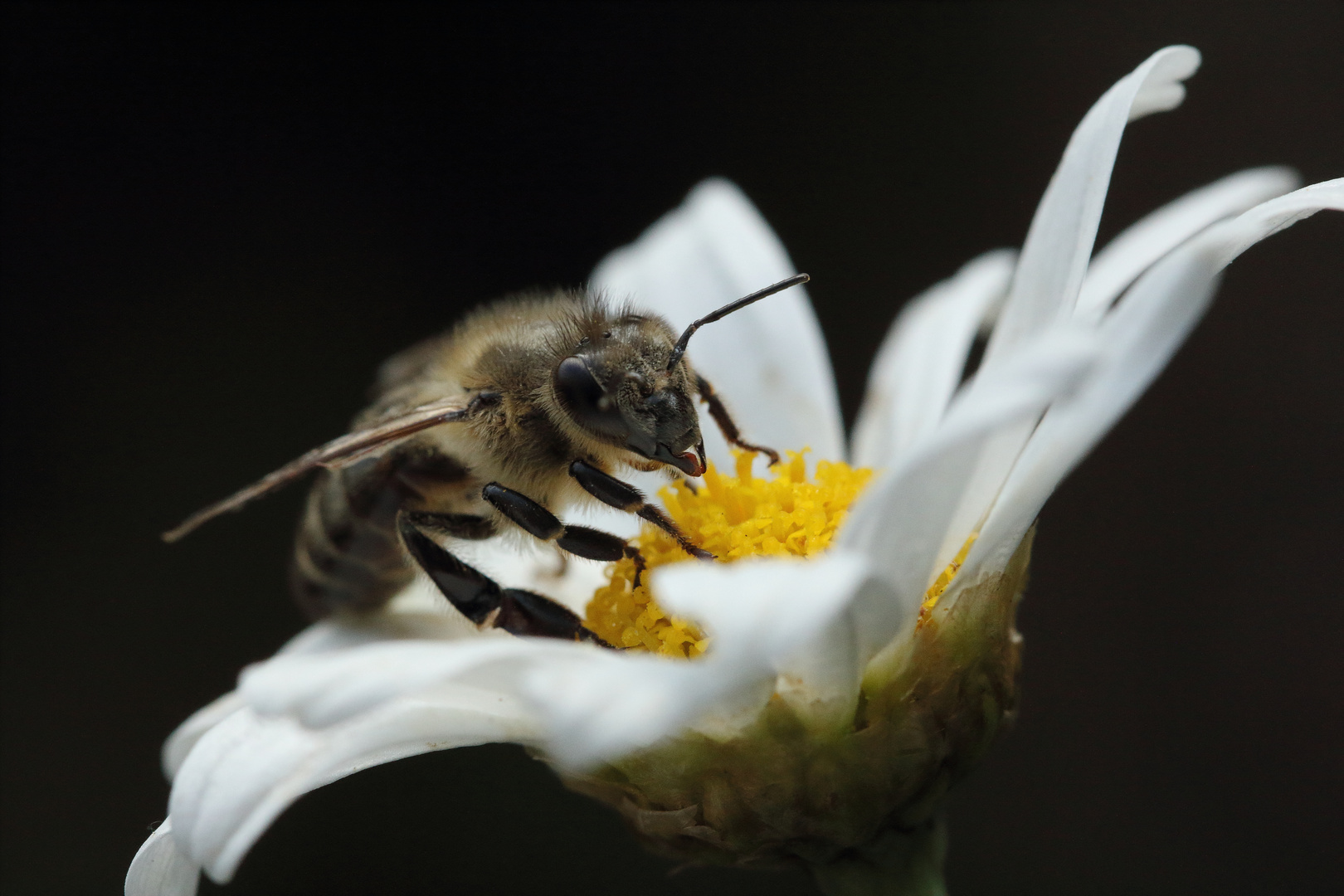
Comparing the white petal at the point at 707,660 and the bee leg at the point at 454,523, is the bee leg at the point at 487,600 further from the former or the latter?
the white petal at the point at 707,660

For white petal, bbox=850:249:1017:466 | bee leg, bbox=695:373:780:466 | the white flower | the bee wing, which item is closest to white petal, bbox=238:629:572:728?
the white flower

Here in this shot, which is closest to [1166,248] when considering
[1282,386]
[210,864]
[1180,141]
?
[210,864]

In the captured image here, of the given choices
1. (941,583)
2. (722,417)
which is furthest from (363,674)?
(722,417)

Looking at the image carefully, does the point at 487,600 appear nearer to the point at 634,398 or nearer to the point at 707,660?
the point at 634,398

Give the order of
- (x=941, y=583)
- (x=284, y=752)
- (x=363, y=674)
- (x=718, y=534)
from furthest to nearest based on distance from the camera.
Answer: (x=718, y=534), (x=941, y=583), (x=284, y=752), (x=363, y=674)

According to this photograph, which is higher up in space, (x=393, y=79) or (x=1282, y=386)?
(x=393, y=79)

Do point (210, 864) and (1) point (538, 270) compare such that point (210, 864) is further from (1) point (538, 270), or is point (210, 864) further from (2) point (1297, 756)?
(1) point (538, 270)
